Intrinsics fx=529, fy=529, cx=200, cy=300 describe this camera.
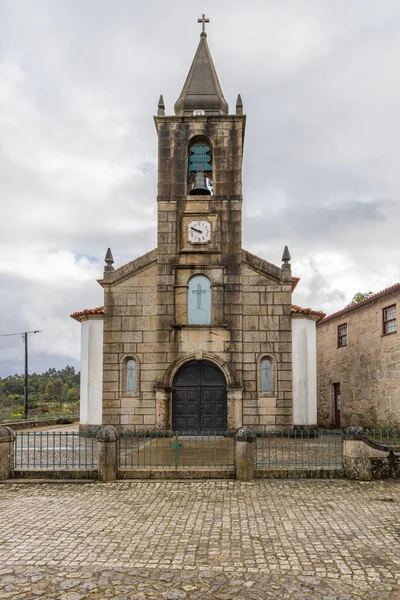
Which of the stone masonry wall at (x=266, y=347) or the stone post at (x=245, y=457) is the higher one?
the stone masonry wall at (x=266, y=347)

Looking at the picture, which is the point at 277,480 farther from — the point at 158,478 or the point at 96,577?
the point at 96,577

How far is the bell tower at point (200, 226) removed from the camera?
1853 cm

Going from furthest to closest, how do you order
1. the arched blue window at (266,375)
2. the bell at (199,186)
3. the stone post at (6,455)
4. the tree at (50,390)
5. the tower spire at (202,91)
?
the tree at (50,390) → the tower spire at (202,91) → the bell at (199,186) → the arched blue window at (266,375) → the stone post at (6,455)

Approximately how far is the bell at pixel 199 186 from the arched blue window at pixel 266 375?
652 cm

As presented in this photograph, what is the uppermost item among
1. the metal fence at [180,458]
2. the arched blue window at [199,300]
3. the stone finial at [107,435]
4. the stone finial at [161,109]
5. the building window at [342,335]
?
the stone finial at [161,109]

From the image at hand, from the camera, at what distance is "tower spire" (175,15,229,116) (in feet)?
65.9

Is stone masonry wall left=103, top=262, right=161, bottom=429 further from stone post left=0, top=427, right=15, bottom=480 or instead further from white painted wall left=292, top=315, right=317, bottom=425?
stone post left=0, top=427, right=15, bottom=480

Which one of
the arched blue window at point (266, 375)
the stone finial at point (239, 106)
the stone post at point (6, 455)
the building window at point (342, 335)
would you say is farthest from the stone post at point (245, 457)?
the building window at point (342, 335)

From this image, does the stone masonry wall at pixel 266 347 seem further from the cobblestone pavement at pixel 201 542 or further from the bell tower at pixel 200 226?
the cobblestone pavement at pixel 201 542

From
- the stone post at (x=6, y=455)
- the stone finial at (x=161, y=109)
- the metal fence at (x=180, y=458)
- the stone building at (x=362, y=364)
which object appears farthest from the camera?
the stone building at (x=362, y=364)

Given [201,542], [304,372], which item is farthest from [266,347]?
[201,542]

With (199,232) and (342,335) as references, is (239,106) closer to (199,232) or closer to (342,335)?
(199,232)

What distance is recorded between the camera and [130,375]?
61.5 feet

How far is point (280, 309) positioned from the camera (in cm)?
1884
